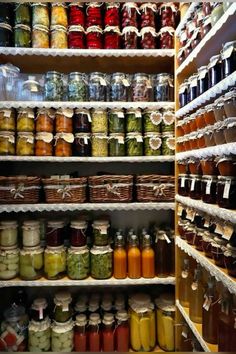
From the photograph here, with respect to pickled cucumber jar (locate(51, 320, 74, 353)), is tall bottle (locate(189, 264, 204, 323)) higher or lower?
higher

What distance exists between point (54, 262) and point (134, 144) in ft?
2.81

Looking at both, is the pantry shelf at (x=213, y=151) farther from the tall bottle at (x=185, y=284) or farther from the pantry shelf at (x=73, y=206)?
the tall bottle at (x=185, y=284)

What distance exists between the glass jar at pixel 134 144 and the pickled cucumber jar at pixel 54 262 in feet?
2.42

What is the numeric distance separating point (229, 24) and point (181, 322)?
5.18 ft

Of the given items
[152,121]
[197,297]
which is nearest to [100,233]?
[197,297]

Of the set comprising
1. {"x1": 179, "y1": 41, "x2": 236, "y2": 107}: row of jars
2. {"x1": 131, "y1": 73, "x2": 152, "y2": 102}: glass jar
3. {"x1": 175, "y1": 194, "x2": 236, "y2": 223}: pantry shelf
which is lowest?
{"x1": 175, "y1": 194, "x2": 236, "y2": 223}: pantry shelf

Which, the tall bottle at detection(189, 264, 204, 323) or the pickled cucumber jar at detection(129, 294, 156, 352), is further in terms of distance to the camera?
the pickled cucumber jar at detection(129, 294, 156, 352)

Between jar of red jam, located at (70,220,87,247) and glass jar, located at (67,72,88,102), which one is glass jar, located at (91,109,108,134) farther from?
jar of red jam, located at (70,220,87,247)

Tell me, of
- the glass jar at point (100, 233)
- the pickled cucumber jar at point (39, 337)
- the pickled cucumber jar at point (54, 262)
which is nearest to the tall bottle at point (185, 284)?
the glass jar at point (100, 233)

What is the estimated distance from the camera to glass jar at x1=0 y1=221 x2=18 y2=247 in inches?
70.4

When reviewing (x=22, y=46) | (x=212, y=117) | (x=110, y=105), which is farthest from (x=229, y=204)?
(x=22, y=46)

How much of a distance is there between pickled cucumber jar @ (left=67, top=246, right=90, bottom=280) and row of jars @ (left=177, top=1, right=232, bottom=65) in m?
1.26

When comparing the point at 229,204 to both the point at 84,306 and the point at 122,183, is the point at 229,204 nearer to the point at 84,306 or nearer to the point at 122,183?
the point at 122,183

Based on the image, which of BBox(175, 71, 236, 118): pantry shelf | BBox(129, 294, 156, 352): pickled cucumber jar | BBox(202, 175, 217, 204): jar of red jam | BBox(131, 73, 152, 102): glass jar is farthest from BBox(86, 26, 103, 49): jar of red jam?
BBox(129, 294, 156, 352): pickled cucumber jar
